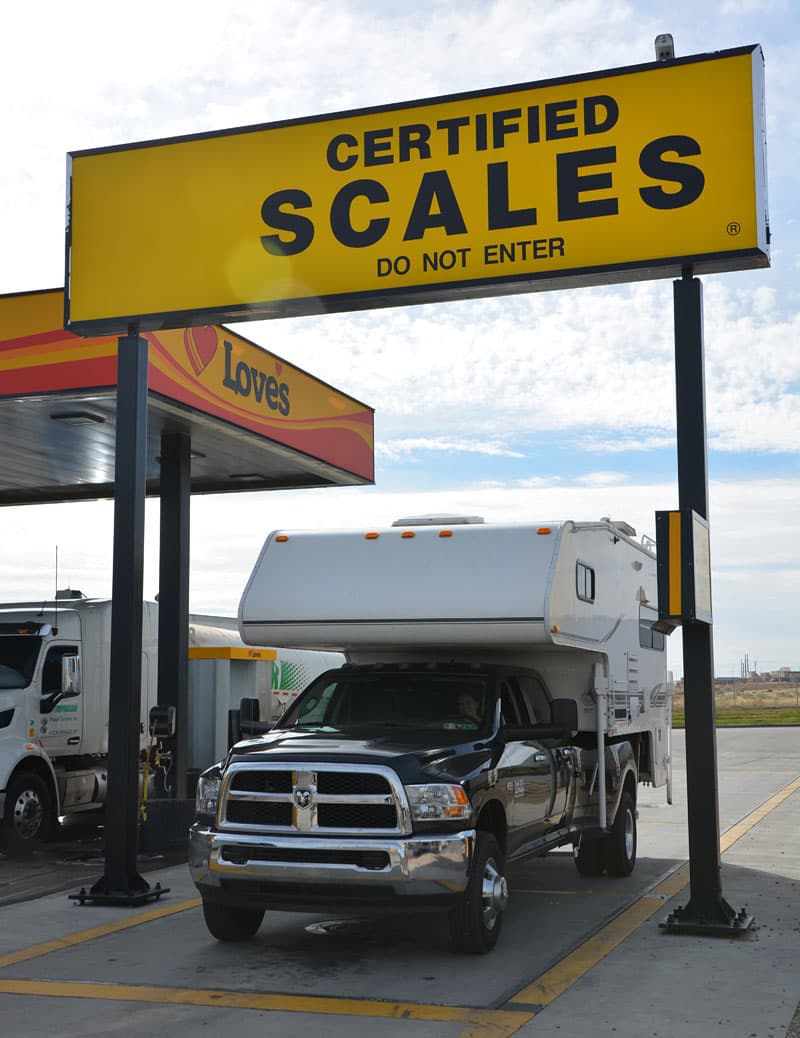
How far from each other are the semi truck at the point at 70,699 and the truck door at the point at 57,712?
12 millimetres

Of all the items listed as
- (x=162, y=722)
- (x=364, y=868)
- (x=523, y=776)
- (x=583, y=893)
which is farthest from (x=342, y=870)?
(x=162, y=722)

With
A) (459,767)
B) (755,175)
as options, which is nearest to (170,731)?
(459,767)

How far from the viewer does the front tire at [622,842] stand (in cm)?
1165

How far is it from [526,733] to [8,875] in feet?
20.0

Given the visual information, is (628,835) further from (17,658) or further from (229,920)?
(17,658)

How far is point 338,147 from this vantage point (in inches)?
433

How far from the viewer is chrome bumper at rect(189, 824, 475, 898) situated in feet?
26.0

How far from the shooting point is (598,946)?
869 centimetres

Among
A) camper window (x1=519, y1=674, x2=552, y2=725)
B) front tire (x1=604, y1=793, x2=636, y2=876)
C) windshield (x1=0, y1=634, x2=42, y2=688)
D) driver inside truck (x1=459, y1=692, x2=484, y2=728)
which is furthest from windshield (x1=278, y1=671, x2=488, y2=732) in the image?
windshield (x1=0, y1=634, x2=42, y2=688)

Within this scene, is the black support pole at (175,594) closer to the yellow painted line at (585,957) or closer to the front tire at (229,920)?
the front tire at (229,920)

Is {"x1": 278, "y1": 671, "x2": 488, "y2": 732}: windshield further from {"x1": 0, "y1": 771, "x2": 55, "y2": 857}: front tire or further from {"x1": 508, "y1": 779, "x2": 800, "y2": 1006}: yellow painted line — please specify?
{"x1": 0, "y1": 771, "x2": 55, "y2": 857}: front tire

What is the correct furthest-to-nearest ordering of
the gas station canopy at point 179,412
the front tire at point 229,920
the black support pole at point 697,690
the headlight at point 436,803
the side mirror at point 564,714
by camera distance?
the gas station canopy at point 179,412 → the side mirror at point 564,714 → the black support pole at point 697,690 → the front tire at point 229,920 → the headlight at point 436,803

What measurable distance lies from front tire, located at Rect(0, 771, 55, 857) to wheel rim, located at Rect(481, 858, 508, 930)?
275 inches

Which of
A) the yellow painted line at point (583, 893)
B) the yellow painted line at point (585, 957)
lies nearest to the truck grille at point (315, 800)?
the yellow painted line at point (585, 957)
